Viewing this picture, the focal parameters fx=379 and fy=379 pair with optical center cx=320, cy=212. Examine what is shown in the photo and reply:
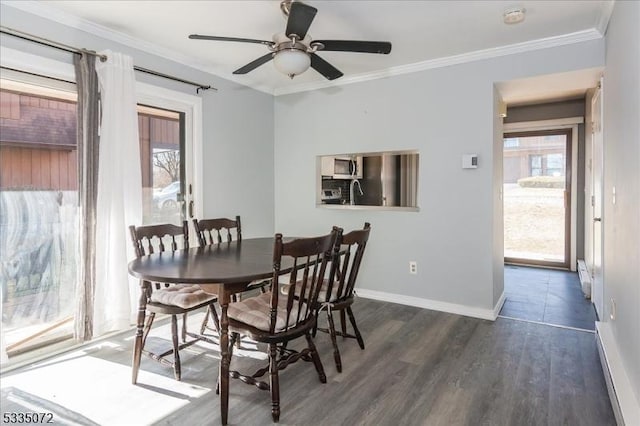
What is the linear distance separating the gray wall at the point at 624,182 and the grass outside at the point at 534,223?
9.69 feet

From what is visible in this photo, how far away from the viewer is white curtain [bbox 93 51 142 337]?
2.82 m

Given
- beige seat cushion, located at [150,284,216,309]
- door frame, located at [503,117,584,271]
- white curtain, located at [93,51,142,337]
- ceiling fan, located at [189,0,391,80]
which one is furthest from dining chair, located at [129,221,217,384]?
door frame, located at [503,117,584,271]

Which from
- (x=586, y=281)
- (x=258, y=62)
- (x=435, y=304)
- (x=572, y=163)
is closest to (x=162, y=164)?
(x=258, y=62)

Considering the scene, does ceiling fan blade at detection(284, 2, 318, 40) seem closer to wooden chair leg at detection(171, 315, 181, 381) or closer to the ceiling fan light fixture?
the ceiling fan light fixture

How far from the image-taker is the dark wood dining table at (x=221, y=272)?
1.87 metres

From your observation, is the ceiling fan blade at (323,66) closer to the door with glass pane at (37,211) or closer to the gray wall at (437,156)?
the gray wall at (437,156)

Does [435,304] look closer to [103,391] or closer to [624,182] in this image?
[624,182]

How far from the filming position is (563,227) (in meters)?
5.45

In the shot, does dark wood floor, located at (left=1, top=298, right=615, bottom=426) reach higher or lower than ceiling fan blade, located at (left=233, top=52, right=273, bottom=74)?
lower

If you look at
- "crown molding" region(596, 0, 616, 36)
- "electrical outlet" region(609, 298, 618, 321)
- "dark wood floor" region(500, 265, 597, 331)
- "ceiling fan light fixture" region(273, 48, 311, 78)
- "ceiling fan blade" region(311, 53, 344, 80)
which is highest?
"crown molding" region(596, 0, 616, 36)

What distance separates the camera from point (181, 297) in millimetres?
2303

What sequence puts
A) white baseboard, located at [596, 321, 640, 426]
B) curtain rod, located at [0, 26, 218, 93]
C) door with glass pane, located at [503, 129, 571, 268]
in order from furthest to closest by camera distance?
1. door with glass pane, located at [503, 129, 571, 268]
2. curtain rod, located at [0, 26, 218, 93]
3. white baseboard, located at [596, 321, 640, 426]

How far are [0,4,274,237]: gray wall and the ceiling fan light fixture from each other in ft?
5.04

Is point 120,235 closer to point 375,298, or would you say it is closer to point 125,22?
point 125,22
